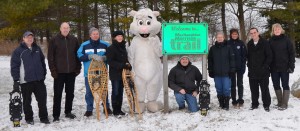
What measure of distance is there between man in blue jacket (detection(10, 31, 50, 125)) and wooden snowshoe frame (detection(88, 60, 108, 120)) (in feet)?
2.89

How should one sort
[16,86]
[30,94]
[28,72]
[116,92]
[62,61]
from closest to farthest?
[16,86]
[28,72]
[30,94]
[62,61]
[116,92]

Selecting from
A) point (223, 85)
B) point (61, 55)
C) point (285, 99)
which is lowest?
point (285, 99)

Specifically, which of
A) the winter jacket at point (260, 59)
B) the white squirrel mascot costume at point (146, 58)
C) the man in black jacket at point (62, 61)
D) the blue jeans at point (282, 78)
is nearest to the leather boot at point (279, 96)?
the blue jeans at point (282, 78)

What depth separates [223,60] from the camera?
6426mm

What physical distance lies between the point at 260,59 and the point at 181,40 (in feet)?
5.26

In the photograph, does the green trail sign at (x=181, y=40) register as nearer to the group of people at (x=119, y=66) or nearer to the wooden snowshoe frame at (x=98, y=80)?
the group of people at (x=119, y=66)

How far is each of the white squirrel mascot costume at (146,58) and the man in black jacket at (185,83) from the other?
38 cm

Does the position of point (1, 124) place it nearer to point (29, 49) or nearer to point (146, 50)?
point (29, 49)

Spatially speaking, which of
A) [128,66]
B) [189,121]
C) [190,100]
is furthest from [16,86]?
[190,100]

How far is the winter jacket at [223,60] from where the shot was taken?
6426 millimetres

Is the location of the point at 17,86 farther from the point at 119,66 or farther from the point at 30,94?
the point at 119,66

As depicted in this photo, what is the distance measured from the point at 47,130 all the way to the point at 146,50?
8.16 feet

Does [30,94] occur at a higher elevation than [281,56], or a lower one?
lower

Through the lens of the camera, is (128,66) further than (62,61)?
Yes
